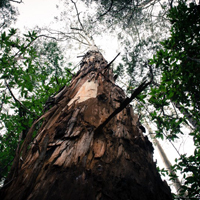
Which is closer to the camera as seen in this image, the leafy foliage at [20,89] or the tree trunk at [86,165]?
the tree trunk at [86,165]

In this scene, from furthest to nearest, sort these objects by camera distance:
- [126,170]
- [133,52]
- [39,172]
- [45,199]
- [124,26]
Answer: [124,26] → [133,52] → [126,170] → [39,172] → [45,199]

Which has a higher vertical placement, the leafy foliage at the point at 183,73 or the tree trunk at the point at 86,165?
the leafy foliage at the point at 183,73

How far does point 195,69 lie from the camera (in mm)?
2111

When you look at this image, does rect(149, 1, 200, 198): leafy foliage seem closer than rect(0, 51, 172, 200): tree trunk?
No

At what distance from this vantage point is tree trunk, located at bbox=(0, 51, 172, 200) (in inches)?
25.0

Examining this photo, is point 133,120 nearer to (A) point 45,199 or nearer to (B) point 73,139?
(B) point 73,139

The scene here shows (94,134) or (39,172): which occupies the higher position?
(94,134)

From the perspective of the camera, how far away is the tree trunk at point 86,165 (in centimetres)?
64

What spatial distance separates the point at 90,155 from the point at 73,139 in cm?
16

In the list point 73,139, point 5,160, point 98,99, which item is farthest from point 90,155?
point 5,160

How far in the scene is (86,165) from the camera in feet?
2.51

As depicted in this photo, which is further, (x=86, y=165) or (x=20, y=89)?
(x=20, y=89)

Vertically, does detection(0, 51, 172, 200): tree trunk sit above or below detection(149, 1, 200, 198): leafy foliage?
below

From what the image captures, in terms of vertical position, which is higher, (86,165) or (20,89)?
(20,89)
